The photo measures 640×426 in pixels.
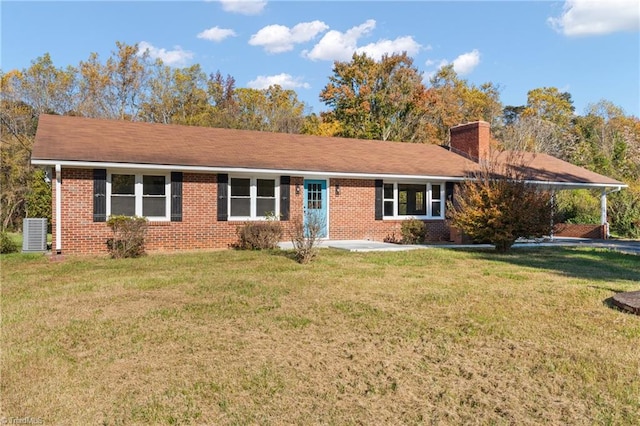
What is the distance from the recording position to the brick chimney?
20.8 meters

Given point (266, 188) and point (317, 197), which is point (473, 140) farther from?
point (266, 188)

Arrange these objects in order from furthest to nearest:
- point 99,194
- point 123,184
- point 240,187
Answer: point 240,187, point 123,184, point 99,194

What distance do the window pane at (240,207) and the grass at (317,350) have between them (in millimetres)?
6073

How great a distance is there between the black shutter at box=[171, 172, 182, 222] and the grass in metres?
4.96

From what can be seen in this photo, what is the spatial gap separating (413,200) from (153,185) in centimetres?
1019

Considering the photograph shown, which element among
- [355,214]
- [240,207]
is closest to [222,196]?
[240,207]

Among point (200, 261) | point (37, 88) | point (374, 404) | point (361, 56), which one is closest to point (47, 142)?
point (200, 261)

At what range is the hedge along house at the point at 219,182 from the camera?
12617 mm

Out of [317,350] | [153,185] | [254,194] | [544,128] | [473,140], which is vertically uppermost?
[544,128]

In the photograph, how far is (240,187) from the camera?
1496cm

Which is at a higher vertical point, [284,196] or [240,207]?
[284,196]

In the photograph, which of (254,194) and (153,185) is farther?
(254,194)

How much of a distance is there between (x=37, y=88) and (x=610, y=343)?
1397 inches

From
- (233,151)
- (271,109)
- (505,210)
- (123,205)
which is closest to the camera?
(505,210)
